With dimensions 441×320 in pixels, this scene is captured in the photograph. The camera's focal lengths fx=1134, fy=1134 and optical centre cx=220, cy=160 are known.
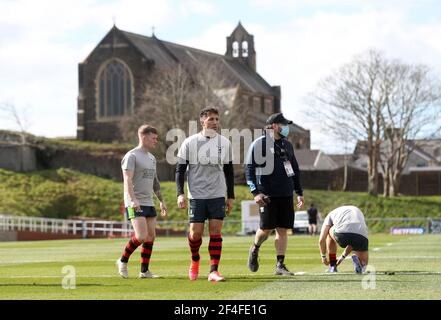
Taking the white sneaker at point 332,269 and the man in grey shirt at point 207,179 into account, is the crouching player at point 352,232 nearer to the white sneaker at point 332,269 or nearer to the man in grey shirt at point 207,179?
the white sneaker at point 332,269

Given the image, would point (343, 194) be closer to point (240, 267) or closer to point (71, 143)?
point (71, 143)

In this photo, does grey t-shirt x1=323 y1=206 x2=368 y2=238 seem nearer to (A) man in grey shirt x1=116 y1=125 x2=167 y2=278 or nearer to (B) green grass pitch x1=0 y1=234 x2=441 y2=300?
(B) green grass pitch x1=0 y1=234 x2=441 y2=300

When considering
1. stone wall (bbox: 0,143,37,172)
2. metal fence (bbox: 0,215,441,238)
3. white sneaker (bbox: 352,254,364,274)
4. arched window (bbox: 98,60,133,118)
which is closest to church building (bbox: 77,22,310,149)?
arched window (bbox: 98,60,133,118)

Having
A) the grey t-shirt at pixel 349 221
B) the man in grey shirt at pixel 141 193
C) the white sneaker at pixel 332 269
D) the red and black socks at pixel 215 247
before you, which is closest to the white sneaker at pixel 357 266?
the grey t-shirt at pixel 349 221

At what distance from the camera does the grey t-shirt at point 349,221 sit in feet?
46.9

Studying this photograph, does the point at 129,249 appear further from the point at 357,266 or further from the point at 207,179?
the point at 357,266

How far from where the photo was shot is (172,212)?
71375 mm

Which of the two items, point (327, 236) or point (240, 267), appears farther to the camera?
point (240, 267)

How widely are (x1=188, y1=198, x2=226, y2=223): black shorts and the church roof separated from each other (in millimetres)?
83133

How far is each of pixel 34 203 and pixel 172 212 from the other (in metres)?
8.61

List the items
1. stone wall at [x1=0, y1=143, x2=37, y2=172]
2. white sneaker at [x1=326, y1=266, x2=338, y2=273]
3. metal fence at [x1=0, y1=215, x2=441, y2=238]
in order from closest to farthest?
1. white sneaker at [x1=326, y1=266, x2=338, y2=273]
2. metal fence at [x1=0, y1=215, x2=441, y2=238]
3. stone wall at [x1=0, y1=143, x2=37, y2=172]

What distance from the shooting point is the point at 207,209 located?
1355cm

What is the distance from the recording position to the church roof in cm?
9894
